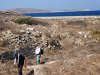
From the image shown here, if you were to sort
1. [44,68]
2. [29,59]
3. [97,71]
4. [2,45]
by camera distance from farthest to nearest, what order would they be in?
[2,45]
[29,59]
[44,68]
[97,71]

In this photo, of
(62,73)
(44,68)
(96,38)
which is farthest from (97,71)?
(96,38)

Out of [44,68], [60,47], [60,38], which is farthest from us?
[60,38]

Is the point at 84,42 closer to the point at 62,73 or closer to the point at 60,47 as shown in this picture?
the point at 60,47

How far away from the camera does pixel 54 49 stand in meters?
30.8

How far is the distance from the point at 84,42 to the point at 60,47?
264 centimetres

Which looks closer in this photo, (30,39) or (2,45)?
(2,45)

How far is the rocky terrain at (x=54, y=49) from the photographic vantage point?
67.4ft

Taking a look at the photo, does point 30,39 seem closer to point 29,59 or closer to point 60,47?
point 60,47

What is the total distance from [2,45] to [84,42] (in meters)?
7.83

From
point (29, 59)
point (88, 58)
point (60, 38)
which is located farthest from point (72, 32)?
point (88, 58)

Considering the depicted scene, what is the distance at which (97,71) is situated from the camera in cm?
1973

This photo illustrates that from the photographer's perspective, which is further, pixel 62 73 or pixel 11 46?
pixel 11 46

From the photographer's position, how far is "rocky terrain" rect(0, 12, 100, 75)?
20531mm

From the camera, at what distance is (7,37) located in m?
30.8
